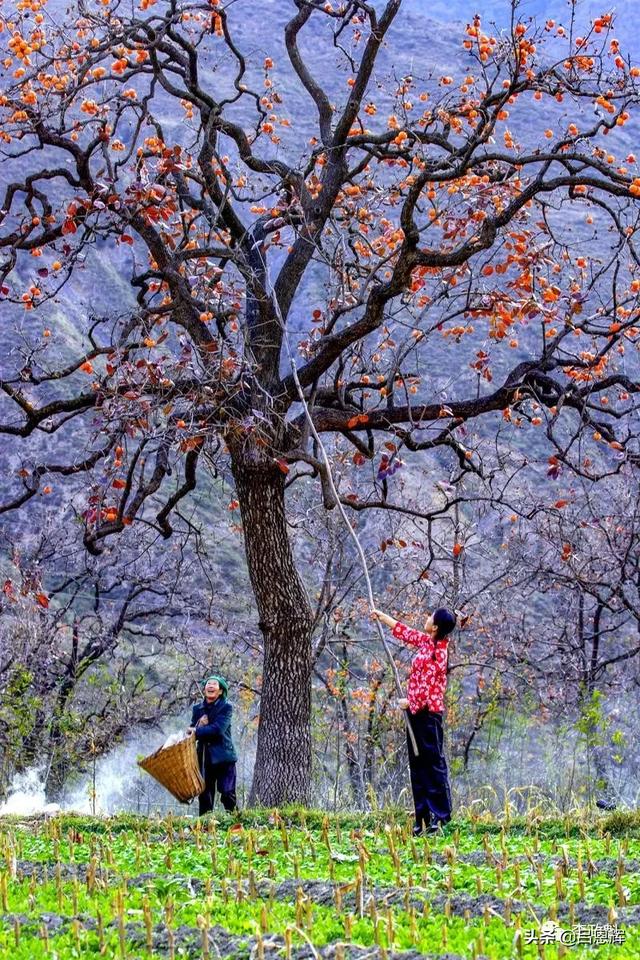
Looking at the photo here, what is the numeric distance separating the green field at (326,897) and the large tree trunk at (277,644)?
8.67 ft

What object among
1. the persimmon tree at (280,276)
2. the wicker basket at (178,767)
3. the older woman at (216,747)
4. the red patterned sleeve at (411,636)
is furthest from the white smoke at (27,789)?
the red patterned sleeve at (411,636)

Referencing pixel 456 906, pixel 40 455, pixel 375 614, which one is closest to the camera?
pixel 456 906

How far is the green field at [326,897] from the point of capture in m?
3.62

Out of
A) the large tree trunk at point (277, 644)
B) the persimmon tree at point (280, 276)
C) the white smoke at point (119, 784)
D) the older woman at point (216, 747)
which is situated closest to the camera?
the persimmon tree at point (280, 276)

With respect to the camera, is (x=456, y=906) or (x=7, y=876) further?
(x=7, y=876)

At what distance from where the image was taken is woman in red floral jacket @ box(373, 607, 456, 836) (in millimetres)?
7250

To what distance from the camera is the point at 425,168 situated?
880 cm

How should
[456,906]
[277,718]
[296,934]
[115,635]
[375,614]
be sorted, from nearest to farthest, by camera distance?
[296,934] < [456,906] < [375,614] < [277,718] < [115,635]

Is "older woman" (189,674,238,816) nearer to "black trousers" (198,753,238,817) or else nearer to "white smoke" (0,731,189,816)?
"black trousers" (198,753,238,817)

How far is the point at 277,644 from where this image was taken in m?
9.63

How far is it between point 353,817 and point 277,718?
1669 millimetres

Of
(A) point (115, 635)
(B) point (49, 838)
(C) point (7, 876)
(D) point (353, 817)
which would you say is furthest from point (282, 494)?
(A) point (115, 635)

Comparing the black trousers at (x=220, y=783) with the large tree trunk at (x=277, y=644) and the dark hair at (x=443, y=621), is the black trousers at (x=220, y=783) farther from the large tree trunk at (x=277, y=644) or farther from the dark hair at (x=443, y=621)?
the dark hair at (x=443, y=621)

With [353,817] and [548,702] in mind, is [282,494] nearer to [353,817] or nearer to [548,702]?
[353,817]
